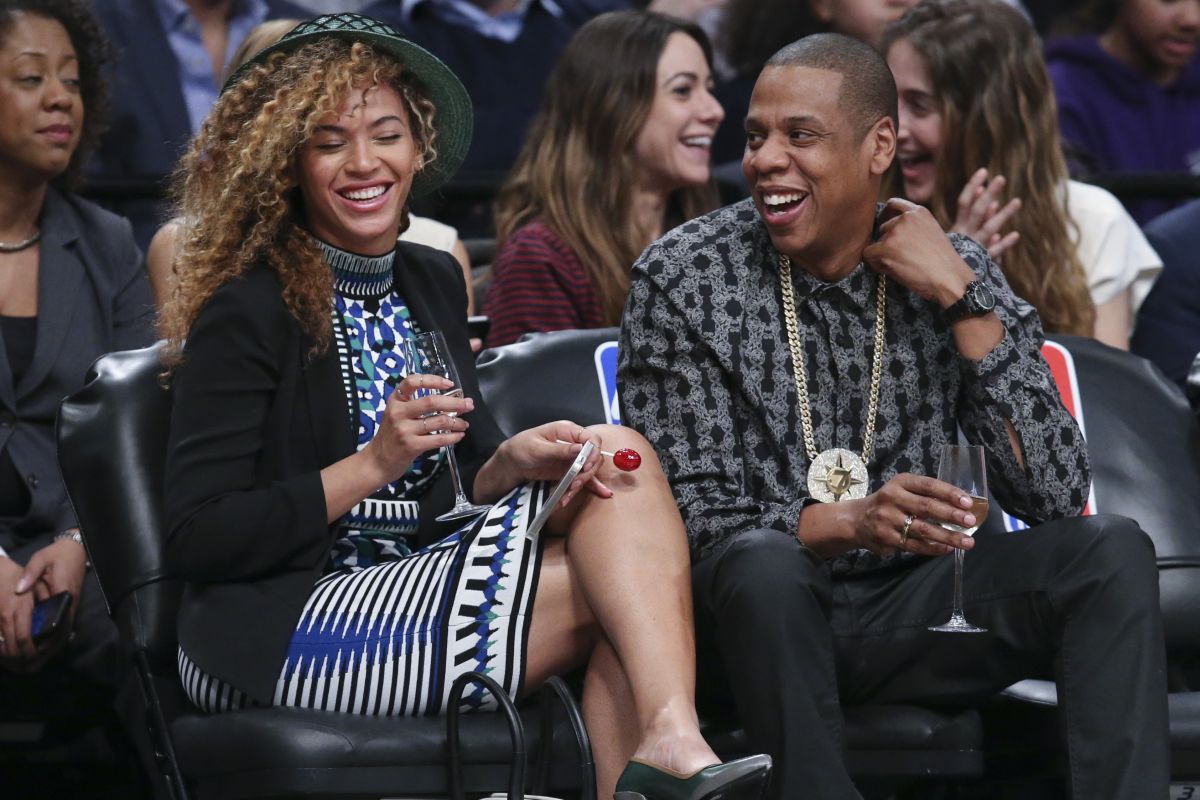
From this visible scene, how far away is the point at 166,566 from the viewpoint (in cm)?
296

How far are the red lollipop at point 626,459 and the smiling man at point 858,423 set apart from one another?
201mm

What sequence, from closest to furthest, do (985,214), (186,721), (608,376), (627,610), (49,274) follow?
(627,610) < (186,721) < (608,376) < (49,274) < (985,214)

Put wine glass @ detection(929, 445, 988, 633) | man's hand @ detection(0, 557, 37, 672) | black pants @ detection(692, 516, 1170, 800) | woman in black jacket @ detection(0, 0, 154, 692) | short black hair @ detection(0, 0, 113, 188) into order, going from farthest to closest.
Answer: short black hair @ detection(0, 0, 113, 188) → woman in black jacket @ detection(0, 0, 154, 692) → man's hand @ detection(0, 557, 37, 672) → wine glass @ detection(929, 445, 988, 633) → black pants @ detection(692, 516, 1170, 800)

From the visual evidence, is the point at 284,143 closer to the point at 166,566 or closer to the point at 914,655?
the point at 166,566

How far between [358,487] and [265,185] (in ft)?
1.82

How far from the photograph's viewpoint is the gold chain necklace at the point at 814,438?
298 cm

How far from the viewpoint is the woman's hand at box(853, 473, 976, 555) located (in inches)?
104

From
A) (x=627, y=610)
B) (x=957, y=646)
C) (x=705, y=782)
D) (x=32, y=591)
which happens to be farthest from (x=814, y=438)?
(x=32, y=591)

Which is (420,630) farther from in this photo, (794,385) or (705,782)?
(794,385)

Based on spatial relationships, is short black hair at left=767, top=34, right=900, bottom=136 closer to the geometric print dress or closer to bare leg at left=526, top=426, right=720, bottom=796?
bare leg at left=526, top=426, right=720, bottom=796

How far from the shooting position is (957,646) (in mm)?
2785

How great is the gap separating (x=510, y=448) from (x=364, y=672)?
15.9 inches

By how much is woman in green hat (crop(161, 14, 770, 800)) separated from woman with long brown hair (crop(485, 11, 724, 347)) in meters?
1.06

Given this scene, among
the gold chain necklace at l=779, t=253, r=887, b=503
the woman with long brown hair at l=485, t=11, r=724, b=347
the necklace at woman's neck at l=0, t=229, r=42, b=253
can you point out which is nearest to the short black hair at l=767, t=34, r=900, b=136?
the gold chain necklace at l=779, t=253, r=887, b=503
